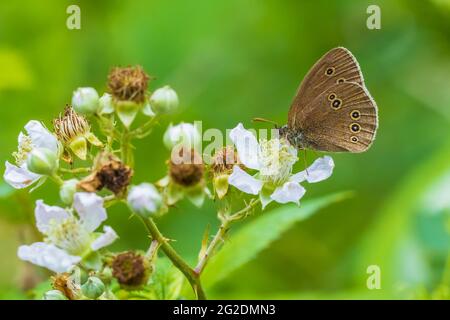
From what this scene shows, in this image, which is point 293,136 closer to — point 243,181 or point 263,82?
point 243,181

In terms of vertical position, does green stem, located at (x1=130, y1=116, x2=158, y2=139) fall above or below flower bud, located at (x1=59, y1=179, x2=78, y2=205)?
above

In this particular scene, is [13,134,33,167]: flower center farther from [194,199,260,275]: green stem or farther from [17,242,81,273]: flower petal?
[194,199,260,275]: green stem

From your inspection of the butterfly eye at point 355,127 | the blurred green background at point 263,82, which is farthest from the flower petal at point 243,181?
the blurred green background at point 263,82

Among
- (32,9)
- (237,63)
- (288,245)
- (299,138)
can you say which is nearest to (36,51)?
(32,9)

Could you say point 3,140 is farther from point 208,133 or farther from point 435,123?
point 435,123

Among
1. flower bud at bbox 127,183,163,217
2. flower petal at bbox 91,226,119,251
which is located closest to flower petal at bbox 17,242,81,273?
flower petal at bbox 91,226,119,251

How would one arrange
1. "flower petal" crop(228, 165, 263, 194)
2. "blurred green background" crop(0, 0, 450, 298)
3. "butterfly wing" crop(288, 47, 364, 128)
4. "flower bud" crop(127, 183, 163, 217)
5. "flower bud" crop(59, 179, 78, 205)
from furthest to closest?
1. "blurred green background" crop(0, 0, 450, 298)
2. "butterfly wing" crop(288, 47, 364, 128)
3. "flower petal" crop(228, 165, 263, 194)
4. "flower bud" crop(59, 179, 78, 205)
5. "flower bud" crop(127, 183, 163, 217)

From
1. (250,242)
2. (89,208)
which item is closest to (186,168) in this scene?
(89,208)
